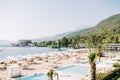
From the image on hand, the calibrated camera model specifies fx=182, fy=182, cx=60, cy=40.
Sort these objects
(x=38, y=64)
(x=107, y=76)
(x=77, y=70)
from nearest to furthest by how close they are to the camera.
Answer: (x=107, y=76) < (x=77, y=70) < (x=38, y=64)

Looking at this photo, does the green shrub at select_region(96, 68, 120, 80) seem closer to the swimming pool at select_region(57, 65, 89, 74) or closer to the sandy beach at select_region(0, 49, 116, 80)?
the swimming pool at select_region(57, 65, 89, 74)

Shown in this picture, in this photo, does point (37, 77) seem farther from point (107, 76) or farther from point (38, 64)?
point (38, 64)

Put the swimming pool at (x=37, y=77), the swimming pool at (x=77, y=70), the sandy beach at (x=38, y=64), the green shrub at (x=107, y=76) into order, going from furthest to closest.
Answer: the swimming pool at (x=77, y=70), the sandy beach at (x=38, y=64), the swimming pool at (x=37, y=77), the green shrub at (x=107, y=76)

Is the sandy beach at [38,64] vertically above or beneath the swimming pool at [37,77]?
above

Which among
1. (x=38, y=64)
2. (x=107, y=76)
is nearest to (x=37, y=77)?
(x=107, y=76)

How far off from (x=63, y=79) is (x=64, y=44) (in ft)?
285

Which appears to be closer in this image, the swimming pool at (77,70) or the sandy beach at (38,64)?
the sandy beach at (38,64)

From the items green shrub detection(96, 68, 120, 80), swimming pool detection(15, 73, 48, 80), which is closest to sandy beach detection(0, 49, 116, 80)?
swimming pool detection(15, 73, 48, 80)

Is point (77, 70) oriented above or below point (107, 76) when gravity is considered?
below

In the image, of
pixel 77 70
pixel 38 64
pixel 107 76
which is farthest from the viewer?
pixel 38 64

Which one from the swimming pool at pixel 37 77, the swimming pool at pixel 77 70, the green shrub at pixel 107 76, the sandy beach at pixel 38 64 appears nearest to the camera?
the green shrub at pixel 107 76

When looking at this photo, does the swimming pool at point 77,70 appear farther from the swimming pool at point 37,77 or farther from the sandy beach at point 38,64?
the swimming pool at point 37,77

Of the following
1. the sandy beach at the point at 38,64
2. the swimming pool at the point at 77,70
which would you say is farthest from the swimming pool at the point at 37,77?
the swimming pool at the point at 77,70

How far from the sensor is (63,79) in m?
18.9
